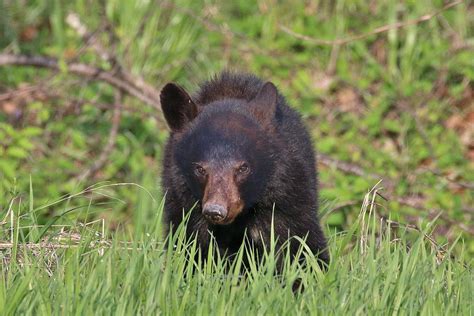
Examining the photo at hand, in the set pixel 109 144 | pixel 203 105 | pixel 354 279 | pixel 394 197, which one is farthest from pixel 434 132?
pixel 354 279

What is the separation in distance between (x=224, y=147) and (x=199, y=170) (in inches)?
6.6

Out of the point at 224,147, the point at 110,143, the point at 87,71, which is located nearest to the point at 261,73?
the point at 110,143

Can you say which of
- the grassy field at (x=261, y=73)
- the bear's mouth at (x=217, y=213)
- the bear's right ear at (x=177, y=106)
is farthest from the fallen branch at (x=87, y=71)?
the bear's mouth at (x=217, y=213)

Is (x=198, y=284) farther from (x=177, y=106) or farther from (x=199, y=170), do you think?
(x=177, y=106)

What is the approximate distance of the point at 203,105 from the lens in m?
5.78

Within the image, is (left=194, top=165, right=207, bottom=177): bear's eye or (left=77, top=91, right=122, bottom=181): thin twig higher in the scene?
Result: (left=194, top=165, right=207, bottom=177): bear's eye

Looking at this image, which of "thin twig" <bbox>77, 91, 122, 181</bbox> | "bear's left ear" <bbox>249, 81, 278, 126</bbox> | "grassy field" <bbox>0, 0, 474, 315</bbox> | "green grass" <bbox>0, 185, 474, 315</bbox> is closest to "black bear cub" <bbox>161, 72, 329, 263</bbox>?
"bear's left ear" <bbox>249, 81, 278, 126</bbox>

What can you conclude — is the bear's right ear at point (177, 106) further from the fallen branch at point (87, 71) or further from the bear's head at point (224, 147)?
the fallen branch at point (87, 71)

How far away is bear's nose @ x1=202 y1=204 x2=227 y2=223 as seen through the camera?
16.0ft

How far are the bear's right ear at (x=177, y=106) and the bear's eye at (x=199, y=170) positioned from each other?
0.40 meters

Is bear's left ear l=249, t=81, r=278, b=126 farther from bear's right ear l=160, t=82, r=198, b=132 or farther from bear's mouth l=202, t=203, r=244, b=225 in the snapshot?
bear's mouth l=202, t=203, r=244, b=225

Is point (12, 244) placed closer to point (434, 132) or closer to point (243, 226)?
point (243, 226)

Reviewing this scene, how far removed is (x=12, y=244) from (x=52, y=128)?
575 cm

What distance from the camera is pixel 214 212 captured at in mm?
4867
